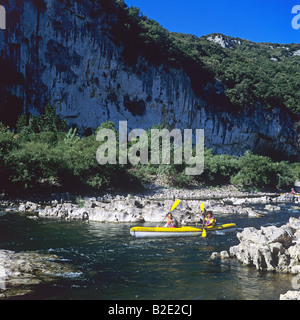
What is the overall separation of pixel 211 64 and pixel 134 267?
6770 cm

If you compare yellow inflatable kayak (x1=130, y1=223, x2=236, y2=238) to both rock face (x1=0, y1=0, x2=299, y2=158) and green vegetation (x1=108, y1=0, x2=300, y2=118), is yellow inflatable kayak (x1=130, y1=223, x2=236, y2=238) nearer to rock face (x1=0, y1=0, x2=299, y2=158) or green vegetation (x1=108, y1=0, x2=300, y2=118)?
rock face (x1=0, y1=0, x2=299, y2=158)

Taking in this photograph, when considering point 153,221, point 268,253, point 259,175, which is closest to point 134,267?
point 268,253

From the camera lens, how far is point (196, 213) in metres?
18.7

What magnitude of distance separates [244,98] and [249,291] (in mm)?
65298

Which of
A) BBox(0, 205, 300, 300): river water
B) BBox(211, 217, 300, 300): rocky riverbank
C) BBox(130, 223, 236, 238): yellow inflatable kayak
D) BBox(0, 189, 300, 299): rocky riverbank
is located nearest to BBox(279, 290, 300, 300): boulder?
BBox(0, 189, 300, 299): rocky riverbank

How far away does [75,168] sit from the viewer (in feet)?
94.2

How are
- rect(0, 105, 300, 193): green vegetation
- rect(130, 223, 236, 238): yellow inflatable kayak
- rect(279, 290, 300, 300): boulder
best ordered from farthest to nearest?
rect(0, 105, 300, 193): green vegetation
rect(130, 223, 236, 238): yellow inflatable kayak
rect(279, 290, 300, 300): boulder

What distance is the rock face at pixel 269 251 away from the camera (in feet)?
30.3

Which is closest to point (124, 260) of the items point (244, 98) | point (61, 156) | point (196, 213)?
point (196, 213)

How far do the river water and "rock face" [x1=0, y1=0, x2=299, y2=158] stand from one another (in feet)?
110

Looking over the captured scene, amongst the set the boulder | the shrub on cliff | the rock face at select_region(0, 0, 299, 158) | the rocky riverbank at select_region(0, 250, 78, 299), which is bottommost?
the rocky riverbank at select_region(0, 250, 78, 299)

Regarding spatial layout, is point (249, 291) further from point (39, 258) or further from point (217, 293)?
point (39, 258)

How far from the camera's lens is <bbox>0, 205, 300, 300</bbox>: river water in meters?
7.55

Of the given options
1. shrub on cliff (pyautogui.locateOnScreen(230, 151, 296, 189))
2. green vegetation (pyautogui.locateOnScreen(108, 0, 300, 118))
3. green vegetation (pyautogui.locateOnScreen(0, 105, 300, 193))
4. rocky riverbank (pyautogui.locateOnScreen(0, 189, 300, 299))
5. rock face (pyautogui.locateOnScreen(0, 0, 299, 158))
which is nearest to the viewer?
rocky riverbank (pyautogui.locateOnScreen(0, 189, 300, 299))
